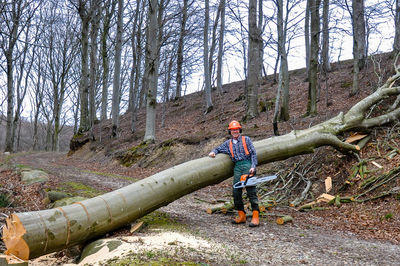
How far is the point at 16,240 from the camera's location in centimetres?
332

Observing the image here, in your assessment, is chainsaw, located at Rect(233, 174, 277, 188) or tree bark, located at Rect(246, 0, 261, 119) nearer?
chainsaw, located at Rect(233, 174, 277, 188)

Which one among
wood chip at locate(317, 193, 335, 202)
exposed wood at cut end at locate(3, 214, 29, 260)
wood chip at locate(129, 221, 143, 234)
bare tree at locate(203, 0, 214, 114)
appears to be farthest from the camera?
bare tree at locate(203, 0, 214, 114)

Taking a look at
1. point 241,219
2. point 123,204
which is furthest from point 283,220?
point 123,204

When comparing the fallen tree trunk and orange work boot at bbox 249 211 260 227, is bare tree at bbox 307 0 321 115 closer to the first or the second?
the fallen tree trunk

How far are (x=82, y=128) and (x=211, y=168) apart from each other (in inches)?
731

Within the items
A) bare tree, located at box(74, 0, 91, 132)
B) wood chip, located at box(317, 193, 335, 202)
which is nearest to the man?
wood chip, located at box(317, 193, 335, 202)

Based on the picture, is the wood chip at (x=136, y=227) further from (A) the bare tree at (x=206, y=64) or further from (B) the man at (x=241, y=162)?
(A) the bare tree at (x=206, y=64)

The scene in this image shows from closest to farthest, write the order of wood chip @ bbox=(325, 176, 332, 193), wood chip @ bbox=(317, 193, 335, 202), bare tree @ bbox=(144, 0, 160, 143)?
wood chip @ bbox=(317, 193, 335, 202)
wood chip @ bbox=(325, 176, 332, 193)
bare tree @ bbox=(144, 0, 160, 143)

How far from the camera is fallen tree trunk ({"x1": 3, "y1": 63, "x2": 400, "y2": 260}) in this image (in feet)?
11.2

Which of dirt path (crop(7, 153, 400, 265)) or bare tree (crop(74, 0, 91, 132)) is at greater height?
bare tree (crop(74, 0, 91, 132))

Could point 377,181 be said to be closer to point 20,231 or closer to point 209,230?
point 209,230

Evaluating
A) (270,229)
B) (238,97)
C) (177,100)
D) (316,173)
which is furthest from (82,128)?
(270,229)

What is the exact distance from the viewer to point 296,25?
977cm

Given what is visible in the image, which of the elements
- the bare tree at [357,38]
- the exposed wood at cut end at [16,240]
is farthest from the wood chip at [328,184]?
the bare tree at [357,38]
